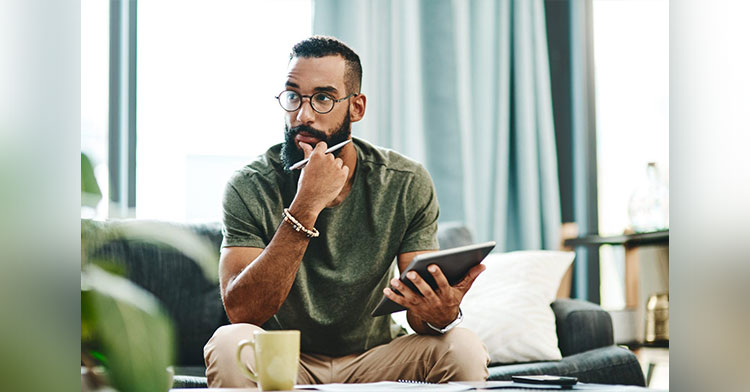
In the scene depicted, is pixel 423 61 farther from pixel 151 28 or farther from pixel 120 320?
pixel 120 320

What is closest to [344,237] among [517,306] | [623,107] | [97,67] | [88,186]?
[517,306]

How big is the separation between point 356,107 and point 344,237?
0.35 m

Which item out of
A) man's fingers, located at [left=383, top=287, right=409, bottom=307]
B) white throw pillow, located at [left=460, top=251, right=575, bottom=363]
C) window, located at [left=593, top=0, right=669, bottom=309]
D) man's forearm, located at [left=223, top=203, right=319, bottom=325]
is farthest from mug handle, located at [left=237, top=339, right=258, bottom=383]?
window, located at [left=593, top=0, right=669, bottom=309]

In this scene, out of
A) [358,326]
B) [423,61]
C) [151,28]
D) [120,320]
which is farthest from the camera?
[423,61]

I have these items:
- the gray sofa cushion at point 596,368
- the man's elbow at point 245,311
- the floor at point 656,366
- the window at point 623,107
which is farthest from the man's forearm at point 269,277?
the window at point 623,107

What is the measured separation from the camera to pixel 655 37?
10.1 feet

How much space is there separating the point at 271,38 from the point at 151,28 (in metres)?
0.48

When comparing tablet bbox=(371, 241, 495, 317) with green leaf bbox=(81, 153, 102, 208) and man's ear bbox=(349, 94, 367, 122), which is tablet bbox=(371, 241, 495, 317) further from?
green leaf bbox=(81, 153, 102, 208)

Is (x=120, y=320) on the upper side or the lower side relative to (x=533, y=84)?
lower

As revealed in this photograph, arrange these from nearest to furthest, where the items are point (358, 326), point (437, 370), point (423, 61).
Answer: point (437, 370) → point (358, 326) → point (423, 61)
